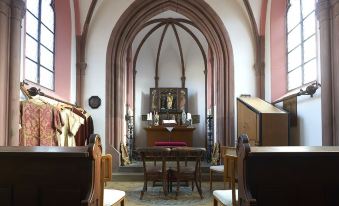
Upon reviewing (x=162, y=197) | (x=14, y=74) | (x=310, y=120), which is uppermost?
(x=14, y=74)

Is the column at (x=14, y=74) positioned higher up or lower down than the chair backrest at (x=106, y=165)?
higher up

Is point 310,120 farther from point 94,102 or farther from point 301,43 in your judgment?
point 94,102

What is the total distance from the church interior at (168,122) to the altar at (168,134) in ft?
0.11

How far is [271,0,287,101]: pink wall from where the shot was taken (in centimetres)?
823

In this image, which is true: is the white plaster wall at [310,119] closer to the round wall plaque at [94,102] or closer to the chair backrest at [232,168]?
the chair backrest at [232,168]

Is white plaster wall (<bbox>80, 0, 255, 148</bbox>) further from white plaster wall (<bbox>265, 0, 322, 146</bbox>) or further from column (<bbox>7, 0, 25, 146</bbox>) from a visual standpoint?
column (<bbox>7, 0, 25, 146</bbox>)

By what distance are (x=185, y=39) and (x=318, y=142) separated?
935 cm

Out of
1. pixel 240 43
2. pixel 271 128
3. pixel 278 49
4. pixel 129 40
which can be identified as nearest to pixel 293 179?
pixel 271 128

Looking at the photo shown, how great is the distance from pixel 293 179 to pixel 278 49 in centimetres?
614

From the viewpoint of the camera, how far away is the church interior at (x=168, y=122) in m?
2.73

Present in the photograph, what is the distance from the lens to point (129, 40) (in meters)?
10.0

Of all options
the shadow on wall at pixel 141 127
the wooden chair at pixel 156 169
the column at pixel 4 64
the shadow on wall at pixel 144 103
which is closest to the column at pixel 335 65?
the wooden chair at pixel 156 169

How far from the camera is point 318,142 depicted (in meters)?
6.13

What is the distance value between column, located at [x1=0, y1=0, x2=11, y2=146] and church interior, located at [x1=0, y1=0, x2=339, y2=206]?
0.5 inches
